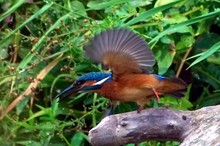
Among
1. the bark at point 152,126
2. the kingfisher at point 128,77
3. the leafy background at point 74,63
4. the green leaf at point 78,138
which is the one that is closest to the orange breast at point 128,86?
the kingfisher at point 128,77

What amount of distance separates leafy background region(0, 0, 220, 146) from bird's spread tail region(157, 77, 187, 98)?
1.44 ft

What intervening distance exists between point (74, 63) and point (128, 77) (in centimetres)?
70

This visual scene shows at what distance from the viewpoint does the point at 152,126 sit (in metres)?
2.58

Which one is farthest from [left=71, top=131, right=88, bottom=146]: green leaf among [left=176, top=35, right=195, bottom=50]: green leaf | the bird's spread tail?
the bird's spread tail

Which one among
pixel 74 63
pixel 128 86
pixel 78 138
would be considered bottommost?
pixel 78 138

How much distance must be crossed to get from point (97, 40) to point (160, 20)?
Result: 2.47 ft

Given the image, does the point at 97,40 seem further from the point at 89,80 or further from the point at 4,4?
the point at 4,4

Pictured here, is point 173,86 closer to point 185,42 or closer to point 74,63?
point 185,42

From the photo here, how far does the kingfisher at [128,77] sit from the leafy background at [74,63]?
17.3 inches

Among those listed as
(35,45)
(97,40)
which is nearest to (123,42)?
(97,40)

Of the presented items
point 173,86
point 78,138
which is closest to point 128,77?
point 173,86

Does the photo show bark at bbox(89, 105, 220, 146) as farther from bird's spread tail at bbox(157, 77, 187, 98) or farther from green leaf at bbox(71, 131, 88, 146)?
green leaf at bbox(71, 131, 88, 146)

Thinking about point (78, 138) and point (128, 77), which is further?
point (78, 138)

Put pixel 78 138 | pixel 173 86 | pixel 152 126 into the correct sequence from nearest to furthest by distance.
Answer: pixel 152 126
pixel 173 86
pixel 78 138
